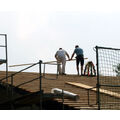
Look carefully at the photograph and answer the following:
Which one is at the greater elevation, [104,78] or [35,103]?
[104,78]

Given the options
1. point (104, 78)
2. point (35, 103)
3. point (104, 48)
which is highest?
point (104, 48)

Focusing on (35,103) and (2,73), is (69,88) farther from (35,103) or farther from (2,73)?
(2,73)

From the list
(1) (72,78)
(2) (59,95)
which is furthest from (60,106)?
(1) (72,78)

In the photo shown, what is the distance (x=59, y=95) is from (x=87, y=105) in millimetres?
980

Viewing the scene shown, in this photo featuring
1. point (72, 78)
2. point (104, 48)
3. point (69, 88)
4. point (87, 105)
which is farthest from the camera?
point (72, 78)

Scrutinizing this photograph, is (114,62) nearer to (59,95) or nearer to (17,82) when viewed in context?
(59,95)

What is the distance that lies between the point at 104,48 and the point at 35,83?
6.22 m

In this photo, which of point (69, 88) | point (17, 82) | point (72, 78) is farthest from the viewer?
point (72, 78)

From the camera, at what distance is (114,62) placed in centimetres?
1271

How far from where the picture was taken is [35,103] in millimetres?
15344

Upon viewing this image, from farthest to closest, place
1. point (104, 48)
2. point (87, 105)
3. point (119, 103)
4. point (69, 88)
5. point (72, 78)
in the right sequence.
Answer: point (72, 78) < point (69, 88) < point (87, 105) < point (119, 103) < point (104, 48)

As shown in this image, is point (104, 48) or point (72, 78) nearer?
point (104, 48)

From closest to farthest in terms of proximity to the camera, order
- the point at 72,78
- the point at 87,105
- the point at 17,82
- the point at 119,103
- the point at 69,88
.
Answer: the point at 119,103
the point at 87,105
the point at 69,88
the point at 17,82
the point at 72,78

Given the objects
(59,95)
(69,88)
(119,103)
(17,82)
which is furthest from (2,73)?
(119,103)
